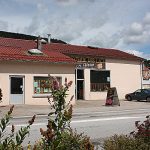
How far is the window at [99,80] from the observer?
42.4m

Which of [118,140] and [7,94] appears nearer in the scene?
[118,140]

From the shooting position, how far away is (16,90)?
103 ft

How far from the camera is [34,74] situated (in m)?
32.8

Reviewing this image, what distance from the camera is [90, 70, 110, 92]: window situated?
4238 centimetres

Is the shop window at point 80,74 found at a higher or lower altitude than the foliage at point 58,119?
higher

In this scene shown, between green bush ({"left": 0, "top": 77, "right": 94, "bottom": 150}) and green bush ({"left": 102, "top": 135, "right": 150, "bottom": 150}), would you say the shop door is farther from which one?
green bush ({"left": 0, "top": 77, "right": 94, "bottom": 150})

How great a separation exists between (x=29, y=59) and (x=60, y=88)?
27909 millimetres

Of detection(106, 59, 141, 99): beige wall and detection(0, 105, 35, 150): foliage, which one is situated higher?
detection(106, 59, 141, 99): beige wall

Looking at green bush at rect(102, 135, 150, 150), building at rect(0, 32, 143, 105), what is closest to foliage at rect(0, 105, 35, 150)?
green bush at rect(102, 135, 150, 150)

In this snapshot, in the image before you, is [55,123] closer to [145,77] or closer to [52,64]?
[52,64]

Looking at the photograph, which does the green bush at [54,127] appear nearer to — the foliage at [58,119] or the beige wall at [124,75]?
the foliage at [58,119]

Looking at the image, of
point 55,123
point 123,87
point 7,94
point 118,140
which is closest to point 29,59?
point 7,94

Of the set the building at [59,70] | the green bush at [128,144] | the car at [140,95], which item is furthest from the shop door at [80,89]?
the green bush at [128,144]

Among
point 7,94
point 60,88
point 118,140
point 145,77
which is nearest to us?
point 60,88
